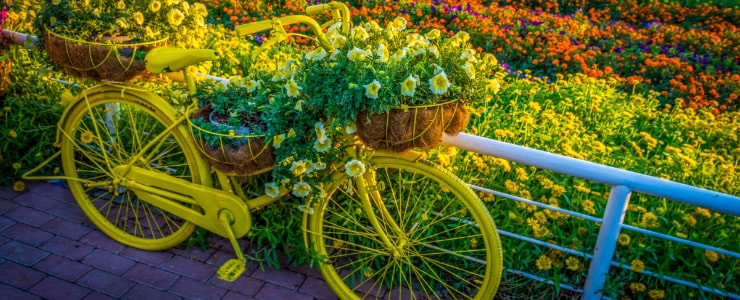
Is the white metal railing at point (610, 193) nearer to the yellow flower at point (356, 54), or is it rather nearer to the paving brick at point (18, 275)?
the yellow flower at point (356, 54)

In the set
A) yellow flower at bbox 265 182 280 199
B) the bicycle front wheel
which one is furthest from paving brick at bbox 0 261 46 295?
the bicycle front wheel

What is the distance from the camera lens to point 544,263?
3.02 m

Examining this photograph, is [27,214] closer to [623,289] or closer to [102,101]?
[102,101]

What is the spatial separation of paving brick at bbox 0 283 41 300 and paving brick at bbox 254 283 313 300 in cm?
114

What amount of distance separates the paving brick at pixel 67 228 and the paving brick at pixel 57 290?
0.41 meters

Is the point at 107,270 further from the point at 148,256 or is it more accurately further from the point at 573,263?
the point at 573,263

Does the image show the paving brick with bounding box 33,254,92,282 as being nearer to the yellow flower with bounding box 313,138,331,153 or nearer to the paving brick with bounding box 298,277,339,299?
the paving brick with bounding box 298,277,339,299

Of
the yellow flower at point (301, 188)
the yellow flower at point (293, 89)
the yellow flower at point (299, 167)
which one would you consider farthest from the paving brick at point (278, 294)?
the yellow flower at point (293, 89)

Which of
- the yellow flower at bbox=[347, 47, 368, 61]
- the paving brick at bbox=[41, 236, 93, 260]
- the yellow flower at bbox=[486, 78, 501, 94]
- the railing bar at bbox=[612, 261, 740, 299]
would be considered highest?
the yellow flower at bbox=[347, 47, 368, 61]

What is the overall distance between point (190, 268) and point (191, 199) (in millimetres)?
460

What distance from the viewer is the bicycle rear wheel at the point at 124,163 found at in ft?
9.98

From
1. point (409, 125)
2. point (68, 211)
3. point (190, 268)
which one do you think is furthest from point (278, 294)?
point (68, 211)

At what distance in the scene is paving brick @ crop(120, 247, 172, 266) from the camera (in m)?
3.28

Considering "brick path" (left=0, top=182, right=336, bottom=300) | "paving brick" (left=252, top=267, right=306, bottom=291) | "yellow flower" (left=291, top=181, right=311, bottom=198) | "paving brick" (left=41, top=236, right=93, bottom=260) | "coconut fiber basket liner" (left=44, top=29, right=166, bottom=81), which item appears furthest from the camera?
"paving brick" (left=41, top=236, right=93, bottom=260)
